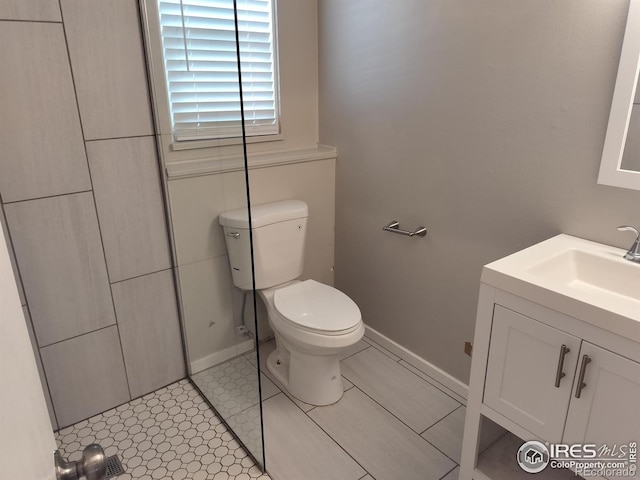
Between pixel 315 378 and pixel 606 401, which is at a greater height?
pixel 606 401

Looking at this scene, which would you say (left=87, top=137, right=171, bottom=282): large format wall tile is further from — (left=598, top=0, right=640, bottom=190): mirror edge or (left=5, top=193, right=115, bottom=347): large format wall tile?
(left=598, top=0, right=640, bottom=190): mirror edge

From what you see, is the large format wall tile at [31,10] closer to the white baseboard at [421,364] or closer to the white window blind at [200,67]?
the white window blind at [200,67]

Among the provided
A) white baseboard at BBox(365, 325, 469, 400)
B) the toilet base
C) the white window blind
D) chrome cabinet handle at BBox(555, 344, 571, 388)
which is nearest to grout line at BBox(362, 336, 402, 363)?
white baseboard at BBox(365, 325, 469, 400)

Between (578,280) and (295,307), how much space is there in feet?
3.90

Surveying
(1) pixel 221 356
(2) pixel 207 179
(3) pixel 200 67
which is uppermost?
(3) pixel 200 67

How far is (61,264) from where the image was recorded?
1938 mm

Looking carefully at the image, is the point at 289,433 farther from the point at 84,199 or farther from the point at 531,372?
the point at 84,199

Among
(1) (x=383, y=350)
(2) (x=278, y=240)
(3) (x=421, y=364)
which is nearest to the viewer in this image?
(2) (x=278, y=240)

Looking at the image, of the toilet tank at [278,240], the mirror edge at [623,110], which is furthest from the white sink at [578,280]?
the toilet tank at [278,240]

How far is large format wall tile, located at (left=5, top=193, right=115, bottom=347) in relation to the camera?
6.03 ft

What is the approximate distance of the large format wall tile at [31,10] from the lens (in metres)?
1.62

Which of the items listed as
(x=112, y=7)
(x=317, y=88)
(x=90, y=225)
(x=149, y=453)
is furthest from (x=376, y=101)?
(x=149, y=453)

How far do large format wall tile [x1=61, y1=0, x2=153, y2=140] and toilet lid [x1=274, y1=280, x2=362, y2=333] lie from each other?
1023 mm

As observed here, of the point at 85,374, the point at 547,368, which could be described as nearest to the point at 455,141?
the point at 547,368
